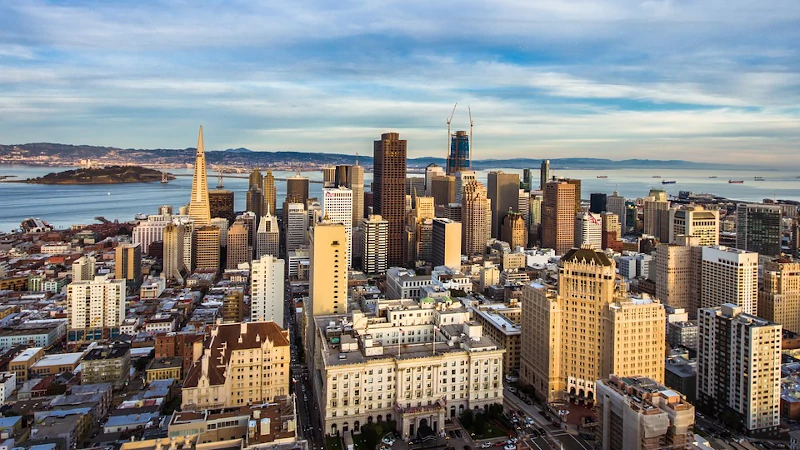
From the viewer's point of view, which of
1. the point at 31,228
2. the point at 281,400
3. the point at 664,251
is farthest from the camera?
the point at 31,228

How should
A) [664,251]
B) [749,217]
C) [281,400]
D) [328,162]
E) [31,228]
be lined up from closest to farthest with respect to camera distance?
1. [281,400]
2. [664,251]
3. [749,217]
4. [31,228]
5. [328,162]

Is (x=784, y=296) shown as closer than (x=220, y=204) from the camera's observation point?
Yes

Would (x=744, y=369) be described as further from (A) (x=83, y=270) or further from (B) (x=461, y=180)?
(B) (x=461, y=180)

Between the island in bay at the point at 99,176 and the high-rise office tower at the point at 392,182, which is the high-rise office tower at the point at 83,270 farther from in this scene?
the island in bay at the point at 99,176

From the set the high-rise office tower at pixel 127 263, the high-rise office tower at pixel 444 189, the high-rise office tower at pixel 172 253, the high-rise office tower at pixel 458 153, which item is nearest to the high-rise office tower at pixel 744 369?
the high-rise office tower at pixel 127 263

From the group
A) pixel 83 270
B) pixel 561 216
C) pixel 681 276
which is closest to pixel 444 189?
pixel 561 216

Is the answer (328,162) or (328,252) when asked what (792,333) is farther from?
(328,162)

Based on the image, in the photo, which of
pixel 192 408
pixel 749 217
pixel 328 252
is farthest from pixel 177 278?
pixel 749 217
